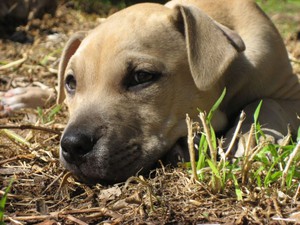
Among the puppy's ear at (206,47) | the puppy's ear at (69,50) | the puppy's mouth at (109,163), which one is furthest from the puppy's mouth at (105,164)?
the puppy's ear at (69,50)

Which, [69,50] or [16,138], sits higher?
[69,50]

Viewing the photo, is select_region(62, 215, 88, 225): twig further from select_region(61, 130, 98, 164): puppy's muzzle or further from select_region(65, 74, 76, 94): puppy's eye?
select_region(65, 74, 76, 94): puppy's eye

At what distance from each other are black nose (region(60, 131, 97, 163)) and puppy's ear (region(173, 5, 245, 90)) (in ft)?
2.52

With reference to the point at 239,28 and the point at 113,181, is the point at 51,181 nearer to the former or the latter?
the point at 113,181

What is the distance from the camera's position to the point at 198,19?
371 cm

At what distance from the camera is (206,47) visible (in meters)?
3.62

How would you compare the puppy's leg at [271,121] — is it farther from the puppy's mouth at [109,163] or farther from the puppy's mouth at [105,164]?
the puppy's mouth at [105,164]

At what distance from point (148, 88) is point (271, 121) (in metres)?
0.85

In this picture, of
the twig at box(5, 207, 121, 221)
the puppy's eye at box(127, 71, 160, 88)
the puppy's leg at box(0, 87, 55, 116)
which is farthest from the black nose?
the puppy's leg at box(0, 87, 55, 116)

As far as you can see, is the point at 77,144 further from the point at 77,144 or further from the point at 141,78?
the point at 141,78

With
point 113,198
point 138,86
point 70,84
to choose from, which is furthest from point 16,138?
point 113,198

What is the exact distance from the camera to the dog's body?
327 centimetres

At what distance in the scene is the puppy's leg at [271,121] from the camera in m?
3.59

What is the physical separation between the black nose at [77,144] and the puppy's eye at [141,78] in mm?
533
